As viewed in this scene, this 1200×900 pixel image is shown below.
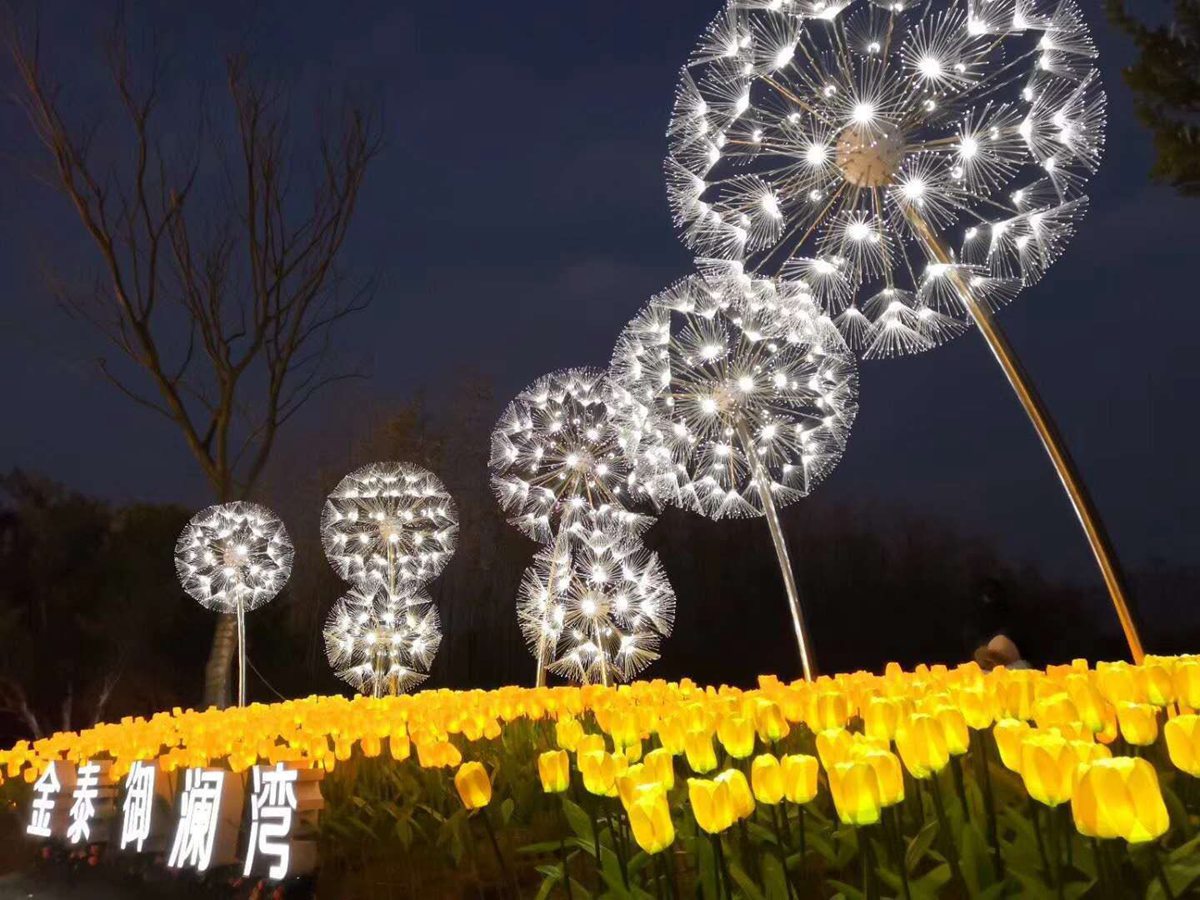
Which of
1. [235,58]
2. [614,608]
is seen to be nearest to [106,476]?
[235,58]

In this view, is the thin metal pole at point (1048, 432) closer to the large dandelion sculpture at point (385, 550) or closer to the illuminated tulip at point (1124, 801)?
the illuminated tulip at point (1124, 801)

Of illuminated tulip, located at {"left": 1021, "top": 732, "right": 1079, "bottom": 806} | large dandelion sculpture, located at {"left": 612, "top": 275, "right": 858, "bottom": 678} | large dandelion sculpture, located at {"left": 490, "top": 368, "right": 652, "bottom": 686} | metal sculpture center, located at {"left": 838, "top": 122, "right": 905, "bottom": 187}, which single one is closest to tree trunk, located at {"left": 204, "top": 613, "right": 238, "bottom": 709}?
large dandelion sculpture, located at {"left": 490, "top": 368, "right": 652, "bottom": 686}

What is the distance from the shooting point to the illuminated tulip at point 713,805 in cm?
203

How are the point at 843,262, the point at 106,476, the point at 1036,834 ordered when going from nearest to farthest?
the point at 1036,834
the point at 843,262
the point at 106,476

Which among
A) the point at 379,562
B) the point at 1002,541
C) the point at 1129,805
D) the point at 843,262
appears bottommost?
the point at 1129,805

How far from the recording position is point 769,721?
3.36 meters

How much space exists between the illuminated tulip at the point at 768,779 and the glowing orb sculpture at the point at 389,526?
11.2 meters

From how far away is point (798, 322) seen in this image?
8406mm

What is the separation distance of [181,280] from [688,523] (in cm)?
995

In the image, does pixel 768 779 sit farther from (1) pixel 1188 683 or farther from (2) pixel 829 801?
(1) pixel 1188 683

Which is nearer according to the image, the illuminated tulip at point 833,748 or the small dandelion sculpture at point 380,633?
the illuminated tulip at point 833,748

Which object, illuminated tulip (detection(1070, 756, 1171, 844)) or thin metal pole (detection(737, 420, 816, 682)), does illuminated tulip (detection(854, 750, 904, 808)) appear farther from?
thin metal pole (detection(737, 420, 816, 682))

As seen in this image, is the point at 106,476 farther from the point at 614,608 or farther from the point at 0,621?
the point at 614,608

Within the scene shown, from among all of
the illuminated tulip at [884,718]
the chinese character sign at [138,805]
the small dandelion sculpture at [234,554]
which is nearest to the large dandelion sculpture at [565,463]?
the small dandelion sculpture at [234,554]
